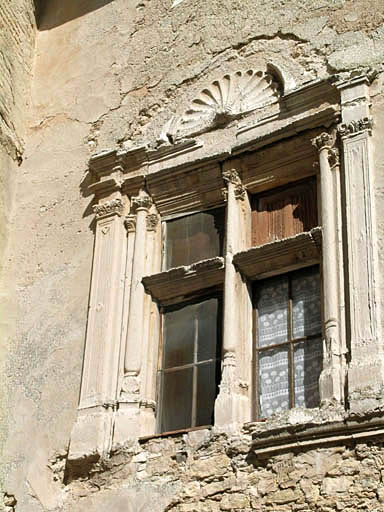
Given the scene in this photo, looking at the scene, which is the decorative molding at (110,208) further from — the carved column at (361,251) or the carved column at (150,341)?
the carved column at (361,251)

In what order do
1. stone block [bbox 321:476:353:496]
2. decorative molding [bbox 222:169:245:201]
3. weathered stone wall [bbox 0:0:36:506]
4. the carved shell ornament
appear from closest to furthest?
stone block [bbox 321:476:353:496] → decorative molding [bbox 222:169:245:201] → the carved shell ornament → weathered stone wall [bbox 0:0:36:506]

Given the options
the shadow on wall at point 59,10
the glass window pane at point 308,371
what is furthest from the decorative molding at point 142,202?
the shadow on wall at point 59,10

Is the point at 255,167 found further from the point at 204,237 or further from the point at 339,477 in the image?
the point at 339,477

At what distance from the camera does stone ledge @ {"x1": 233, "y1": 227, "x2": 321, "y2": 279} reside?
267 inches

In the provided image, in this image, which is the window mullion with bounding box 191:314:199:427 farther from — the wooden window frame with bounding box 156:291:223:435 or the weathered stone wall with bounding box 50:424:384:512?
the weathered stone wall with bounding box 50:424:384:512

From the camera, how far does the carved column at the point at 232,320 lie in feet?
21.1

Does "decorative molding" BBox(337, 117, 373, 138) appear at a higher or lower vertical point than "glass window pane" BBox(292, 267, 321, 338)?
higher

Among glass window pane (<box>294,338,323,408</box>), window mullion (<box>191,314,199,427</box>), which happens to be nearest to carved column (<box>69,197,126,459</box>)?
window mullion (<box>191,314,199,427</box>)

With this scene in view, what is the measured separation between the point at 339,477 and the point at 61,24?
17.2ft

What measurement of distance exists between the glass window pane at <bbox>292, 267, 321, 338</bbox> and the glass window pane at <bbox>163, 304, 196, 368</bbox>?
0.75 meters

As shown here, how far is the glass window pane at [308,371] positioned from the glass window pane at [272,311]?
0.19 meters

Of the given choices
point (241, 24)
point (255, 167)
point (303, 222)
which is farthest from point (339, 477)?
point (241, 24)

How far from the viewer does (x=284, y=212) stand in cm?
725

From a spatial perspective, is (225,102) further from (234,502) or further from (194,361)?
(234,502)
